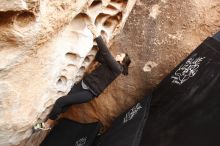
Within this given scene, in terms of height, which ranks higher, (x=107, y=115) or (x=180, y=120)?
(x=107, y=115)

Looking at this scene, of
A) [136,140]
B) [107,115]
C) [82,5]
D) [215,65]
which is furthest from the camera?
[107,115]

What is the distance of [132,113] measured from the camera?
2.00m

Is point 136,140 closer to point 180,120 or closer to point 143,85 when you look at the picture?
point 180,120

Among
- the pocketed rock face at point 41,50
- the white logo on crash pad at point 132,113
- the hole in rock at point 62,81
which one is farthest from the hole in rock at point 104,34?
the white logo on crash pad at point 132,113

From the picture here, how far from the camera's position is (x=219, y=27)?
189cm

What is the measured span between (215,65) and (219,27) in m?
0.39

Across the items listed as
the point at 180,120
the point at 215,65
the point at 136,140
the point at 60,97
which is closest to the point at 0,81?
the point at 60,97

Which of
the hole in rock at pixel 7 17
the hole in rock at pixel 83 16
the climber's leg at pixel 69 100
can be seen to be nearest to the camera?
the hole in rock at pixel 7 17

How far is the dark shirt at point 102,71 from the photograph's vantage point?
1.56 metres

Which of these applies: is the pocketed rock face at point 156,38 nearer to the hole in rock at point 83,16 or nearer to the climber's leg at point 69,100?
the climber's leg at point 69,100

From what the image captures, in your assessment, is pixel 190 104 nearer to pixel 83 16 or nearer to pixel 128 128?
pixel 128 128

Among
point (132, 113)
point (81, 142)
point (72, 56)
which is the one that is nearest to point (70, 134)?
point (81, 142)

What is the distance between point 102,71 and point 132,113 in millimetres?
485

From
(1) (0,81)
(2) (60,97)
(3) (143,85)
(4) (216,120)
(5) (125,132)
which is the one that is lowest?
(4) (216,120)
